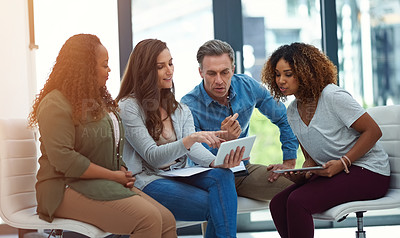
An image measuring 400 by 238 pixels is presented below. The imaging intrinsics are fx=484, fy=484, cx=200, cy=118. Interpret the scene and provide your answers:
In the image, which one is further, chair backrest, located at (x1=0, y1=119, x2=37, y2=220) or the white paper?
the white paper

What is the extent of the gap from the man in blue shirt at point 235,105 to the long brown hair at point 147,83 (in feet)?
1.16

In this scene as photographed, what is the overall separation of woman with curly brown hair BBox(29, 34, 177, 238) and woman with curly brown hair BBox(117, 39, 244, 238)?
0.46 ft

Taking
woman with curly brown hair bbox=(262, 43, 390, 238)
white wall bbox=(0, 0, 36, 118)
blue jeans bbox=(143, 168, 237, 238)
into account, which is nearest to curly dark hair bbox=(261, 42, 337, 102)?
woman with curly brown hair bbox=(262, 43, 390, 238)

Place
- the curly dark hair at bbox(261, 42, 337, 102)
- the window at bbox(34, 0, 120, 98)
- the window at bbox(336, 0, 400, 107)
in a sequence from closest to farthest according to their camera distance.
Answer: the curly dark hair at bbox(261, 42, 337, 102), the window at bbox(34, 0, 120, 98), the window at bbox(336, 0, 400, 107)

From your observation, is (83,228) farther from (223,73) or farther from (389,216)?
(389,216)

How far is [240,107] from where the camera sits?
2729 millimetres

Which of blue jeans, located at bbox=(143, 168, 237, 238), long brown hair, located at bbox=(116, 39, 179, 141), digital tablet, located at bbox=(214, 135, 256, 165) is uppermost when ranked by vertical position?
long brown hair, located at bbox=(116, 39, 179, 141)

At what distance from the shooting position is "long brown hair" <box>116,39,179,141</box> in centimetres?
234

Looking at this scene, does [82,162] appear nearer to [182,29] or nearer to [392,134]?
[392,134]

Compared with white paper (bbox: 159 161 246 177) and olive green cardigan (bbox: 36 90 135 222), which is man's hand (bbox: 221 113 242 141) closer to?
white paper (bbox: 159 161 246 177)

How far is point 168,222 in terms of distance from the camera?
6.75 feet

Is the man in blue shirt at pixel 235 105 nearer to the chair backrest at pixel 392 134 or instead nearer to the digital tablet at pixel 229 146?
Answer: the digital tablet at pixel 229 146

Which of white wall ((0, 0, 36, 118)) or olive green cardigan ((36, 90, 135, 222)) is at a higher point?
white wall ((0, 0, 36, 118))

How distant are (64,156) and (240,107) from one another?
1156 mm
